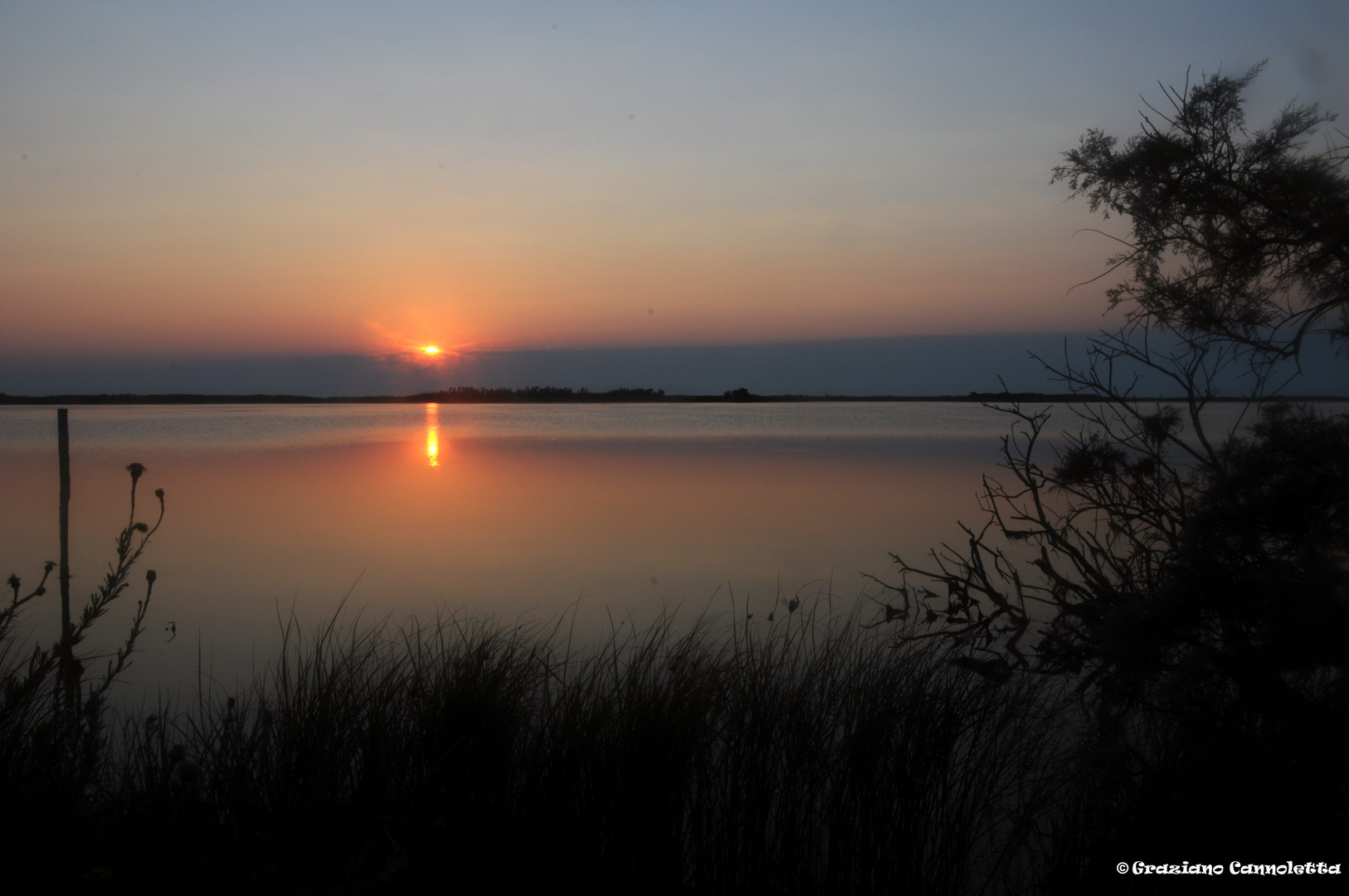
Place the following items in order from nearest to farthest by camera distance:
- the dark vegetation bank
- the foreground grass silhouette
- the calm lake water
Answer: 1. the dark vegetation bank
2. the foreground grass silhouette
3. the calm lake water

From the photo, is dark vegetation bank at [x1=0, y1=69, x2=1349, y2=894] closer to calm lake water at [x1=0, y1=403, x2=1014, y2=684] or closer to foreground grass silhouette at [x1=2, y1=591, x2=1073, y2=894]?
foreground grass silhouette at [x1=2, y1=591, x2=1073, y2=894]

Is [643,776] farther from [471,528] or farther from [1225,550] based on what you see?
[471,528]

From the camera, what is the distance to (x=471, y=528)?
14.0m

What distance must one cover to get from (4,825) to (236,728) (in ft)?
3.29

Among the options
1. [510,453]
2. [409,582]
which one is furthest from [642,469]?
[409,582]

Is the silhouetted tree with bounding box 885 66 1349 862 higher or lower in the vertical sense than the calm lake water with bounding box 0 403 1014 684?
higher

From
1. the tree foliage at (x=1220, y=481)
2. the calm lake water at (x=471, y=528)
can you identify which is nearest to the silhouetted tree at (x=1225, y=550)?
the tree foliage at (x=1220, y=481)

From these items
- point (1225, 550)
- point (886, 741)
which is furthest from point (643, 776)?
point (1225, 550)

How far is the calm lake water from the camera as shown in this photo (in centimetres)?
929

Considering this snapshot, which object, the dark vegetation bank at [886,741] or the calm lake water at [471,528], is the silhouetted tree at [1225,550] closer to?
the dark vegetation bank at [886,741]

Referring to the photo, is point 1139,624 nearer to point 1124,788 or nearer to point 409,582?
point 1124,788

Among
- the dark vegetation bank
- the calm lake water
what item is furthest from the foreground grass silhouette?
the calm lake water

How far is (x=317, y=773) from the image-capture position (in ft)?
12.0

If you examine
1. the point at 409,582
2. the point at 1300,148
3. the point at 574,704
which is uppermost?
the point at 1300,148
